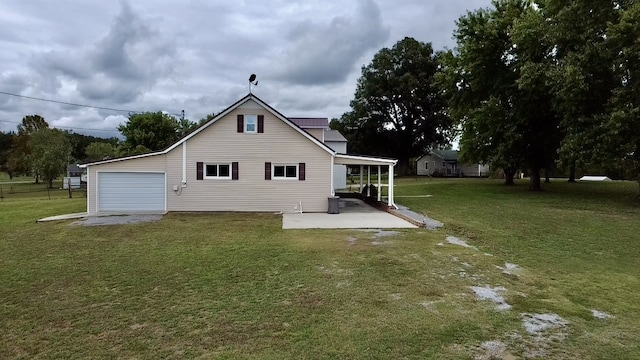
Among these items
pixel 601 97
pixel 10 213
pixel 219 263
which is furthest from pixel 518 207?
pixel 10 213

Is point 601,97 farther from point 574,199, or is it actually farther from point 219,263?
point 219,263

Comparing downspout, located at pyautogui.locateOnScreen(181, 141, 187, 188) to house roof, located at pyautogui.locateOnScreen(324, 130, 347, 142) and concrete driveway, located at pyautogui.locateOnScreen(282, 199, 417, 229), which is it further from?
house roof, located at pyautogui.locateOnScreen(324, 130, 347, 142)

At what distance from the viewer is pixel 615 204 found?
65.2ft

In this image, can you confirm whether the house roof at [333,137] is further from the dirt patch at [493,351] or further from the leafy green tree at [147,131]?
the dirt patch at [493,351]

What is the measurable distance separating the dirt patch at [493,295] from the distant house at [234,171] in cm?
1113

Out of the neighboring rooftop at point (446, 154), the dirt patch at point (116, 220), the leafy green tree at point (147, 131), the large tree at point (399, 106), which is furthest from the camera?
the neighboring rooftop at point (446, 154)

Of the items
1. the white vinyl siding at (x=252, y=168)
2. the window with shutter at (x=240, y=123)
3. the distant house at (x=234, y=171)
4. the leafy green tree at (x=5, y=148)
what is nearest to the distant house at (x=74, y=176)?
the leafy green tree at (x=5, y=148)

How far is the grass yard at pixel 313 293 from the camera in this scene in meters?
4.61

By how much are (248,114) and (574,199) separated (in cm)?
1759

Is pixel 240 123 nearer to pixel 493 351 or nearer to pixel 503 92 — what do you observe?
pixel 493 351

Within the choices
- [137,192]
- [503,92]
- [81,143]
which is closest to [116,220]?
[137,192]

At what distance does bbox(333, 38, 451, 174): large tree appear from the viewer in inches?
1887

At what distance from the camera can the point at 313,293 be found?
6.41 meters

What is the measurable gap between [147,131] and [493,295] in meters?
51.5
